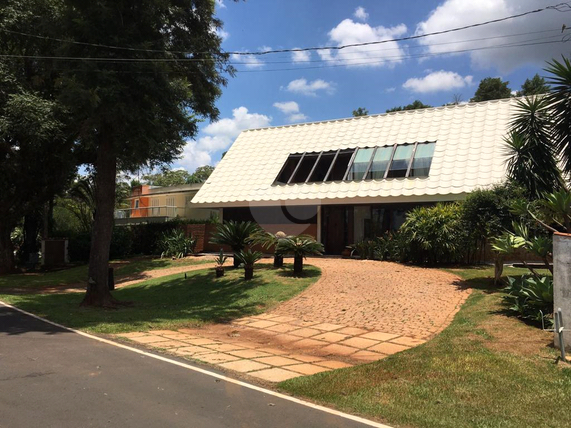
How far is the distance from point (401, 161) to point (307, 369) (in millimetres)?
14064

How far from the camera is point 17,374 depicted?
551 cm

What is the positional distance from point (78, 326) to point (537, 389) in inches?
312

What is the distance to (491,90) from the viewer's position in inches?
1593

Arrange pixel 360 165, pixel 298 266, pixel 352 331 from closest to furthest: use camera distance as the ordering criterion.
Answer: pixel 352 331, pixel 298 266, pixel 360 165

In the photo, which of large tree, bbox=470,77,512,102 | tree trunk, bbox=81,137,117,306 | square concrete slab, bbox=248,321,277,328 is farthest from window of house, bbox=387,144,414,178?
large tree, bbox=470,77,512,102

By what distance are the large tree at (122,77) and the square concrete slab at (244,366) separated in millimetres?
6654

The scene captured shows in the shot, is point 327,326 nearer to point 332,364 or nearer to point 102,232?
point 332,364

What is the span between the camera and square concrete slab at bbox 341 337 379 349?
23.6 feet

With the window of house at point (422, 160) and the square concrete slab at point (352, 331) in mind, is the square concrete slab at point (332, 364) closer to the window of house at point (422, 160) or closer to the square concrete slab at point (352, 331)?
the square concrete slab at point (352, 331)

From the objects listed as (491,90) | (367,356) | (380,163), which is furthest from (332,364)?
(491,90)

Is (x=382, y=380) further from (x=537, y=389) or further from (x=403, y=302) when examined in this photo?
(x=403, y=302)

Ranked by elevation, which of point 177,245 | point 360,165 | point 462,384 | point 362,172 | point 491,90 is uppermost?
point 491,90

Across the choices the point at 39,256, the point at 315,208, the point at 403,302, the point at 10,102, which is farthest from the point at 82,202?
the point at 403,302

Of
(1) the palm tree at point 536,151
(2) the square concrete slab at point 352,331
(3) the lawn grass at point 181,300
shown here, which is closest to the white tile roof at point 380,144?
(1) the palm tree at point 536,151
